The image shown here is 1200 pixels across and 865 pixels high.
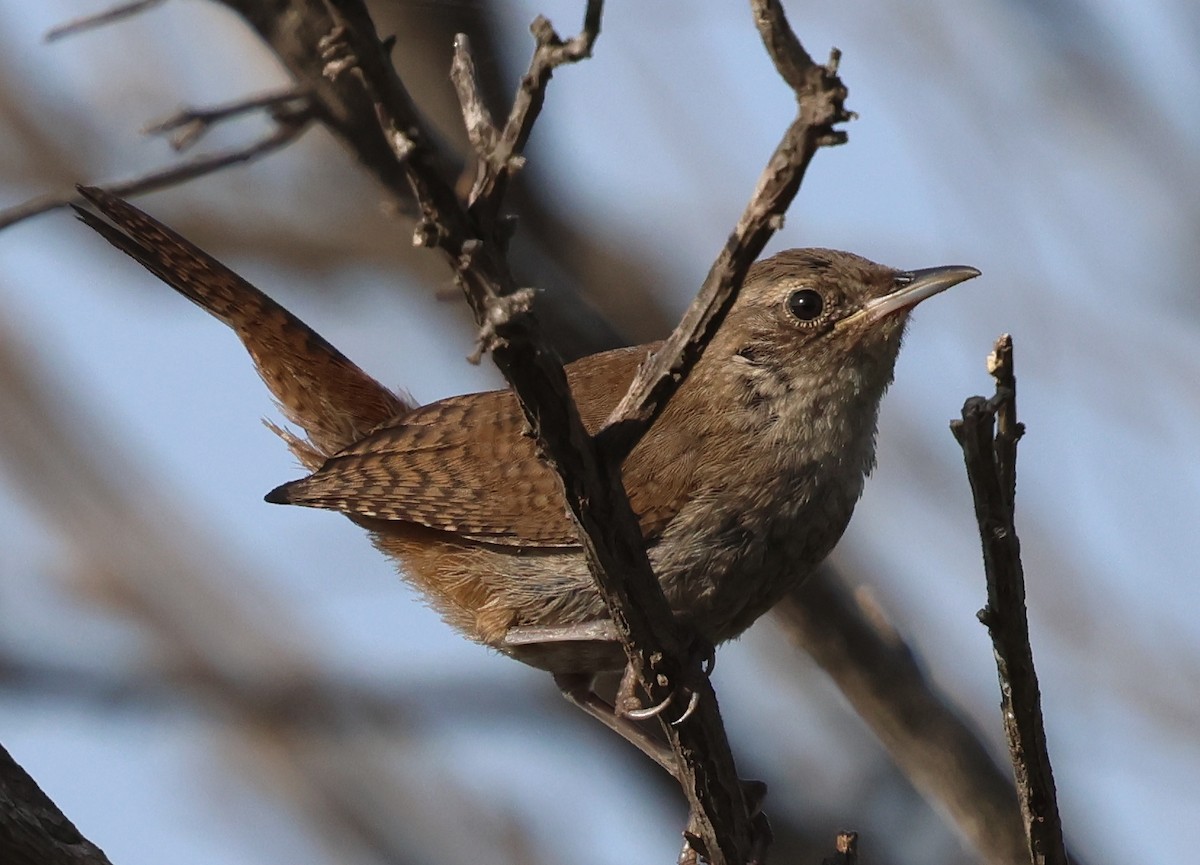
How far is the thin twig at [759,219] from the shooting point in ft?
6.17

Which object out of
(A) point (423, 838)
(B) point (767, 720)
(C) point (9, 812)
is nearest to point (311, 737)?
(A) point (423, 838)

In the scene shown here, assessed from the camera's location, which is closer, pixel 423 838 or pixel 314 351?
pixel 314 351

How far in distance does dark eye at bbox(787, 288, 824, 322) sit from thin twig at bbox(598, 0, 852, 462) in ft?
5.46

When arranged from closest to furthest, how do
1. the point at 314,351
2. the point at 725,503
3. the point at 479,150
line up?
the point at 479,150 < the point at 725,503 < the point at 314,351

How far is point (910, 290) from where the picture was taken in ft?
12.0

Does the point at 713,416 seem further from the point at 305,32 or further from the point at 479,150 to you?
the point at 479,150

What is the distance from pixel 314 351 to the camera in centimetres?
414

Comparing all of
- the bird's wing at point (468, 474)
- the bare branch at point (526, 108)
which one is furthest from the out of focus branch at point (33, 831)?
the bird's wing at point (468, 474)

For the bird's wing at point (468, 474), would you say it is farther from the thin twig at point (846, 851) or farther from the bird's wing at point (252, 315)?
the thin twig at point (846, 851)

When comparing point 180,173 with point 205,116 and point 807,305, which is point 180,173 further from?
point 807,305

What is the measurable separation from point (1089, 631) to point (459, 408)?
2439 millimetres

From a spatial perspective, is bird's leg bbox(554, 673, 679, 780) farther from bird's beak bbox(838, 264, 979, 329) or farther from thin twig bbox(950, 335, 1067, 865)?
thin twig bbox(950, 335, 1067, 865)

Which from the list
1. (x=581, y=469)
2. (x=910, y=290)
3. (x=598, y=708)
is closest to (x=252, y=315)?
(x=598, y=708)

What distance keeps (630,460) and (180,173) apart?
4.46ft
